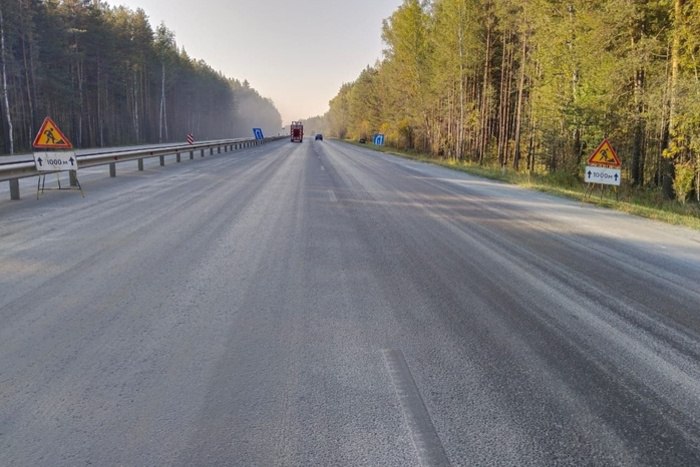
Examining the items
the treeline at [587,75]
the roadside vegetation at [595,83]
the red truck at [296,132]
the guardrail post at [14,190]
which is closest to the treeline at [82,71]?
the red truck at [296,132]

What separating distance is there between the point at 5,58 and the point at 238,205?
3934 cm

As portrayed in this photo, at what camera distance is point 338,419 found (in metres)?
2.86

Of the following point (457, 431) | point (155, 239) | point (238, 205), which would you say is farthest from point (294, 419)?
point (238, 205)

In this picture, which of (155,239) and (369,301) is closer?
(369,301)

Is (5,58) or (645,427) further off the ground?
(5,58)

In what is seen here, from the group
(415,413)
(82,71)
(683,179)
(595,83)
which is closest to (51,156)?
(415,413)

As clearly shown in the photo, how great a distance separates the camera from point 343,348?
382 centimetres

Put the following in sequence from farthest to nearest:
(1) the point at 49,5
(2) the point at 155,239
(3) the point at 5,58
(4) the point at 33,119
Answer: (1) the point at 49,5 < (4) the point at 33,119 < (3) the point at 5,58 < (2) the point at 155,239

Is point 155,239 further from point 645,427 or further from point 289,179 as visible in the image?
point 289,179

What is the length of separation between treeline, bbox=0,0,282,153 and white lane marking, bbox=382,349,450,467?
4398 centimetres

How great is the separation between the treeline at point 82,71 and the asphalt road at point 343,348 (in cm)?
4079

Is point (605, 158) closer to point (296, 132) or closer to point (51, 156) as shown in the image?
point (51, 156)

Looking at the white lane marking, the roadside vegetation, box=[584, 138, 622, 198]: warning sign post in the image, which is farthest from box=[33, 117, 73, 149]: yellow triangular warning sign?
the roadside vegetation

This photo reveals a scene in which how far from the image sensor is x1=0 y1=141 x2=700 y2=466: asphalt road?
8.69 feet
